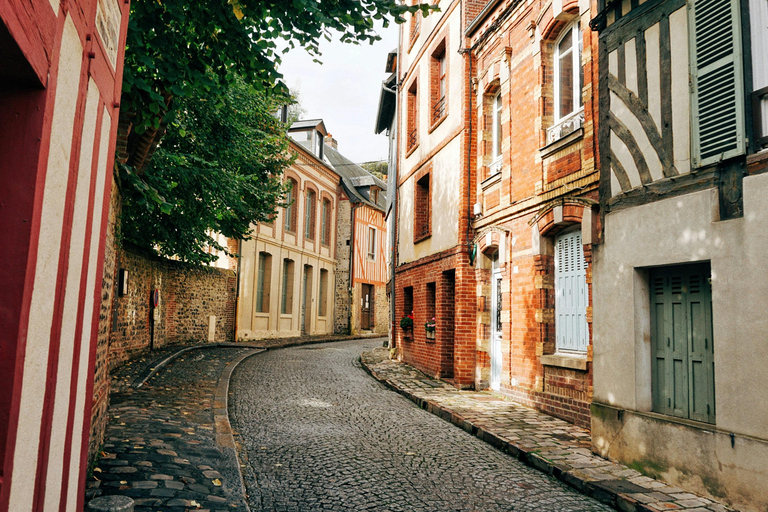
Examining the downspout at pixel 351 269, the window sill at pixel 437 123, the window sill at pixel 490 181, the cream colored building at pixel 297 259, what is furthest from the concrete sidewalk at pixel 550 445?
the downspout at pixel 351 269

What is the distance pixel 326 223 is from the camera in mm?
→ 29719

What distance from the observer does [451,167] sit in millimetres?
12430

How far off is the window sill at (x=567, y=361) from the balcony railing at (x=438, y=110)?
22.3 feet

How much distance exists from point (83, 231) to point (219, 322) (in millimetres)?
17432

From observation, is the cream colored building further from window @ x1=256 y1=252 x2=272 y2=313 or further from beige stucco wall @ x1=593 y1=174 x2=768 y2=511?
beige stucco wall @ x1=593 y1=174 x2=768 y2=511

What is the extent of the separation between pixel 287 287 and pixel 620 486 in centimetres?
2148

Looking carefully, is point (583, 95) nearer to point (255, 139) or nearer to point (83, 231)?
point (83, 231)

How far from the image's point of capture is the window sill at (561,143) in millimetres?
8026

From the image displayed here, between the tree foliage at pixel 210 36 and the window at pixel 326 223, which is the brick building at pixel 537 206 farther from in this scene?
the window at pixel 326 223

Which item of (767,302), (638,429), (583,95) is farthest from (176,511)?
(583,95)

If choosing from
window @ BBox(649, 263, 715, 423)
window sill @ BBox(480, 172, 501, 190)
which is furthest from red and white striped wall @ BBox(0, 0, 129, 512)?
window sill @ BBox(480, 172, 501, 190)

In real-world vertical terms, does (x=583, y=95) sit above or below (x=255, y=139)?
below

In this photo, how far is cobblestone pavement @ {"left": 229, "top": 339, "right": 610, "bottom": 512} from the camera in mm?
4766

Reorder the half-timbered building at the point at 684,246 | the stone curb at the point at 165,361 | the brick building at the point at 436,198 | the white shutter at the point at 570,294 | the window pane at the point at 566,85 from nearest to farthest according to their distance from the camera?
the half-timbered building at the point at 684,246
the white shutter at the point at 570,294
the window pane at the point at 566,85
the stone curb at the point at 165,361
the brick building at the point at 436,198
